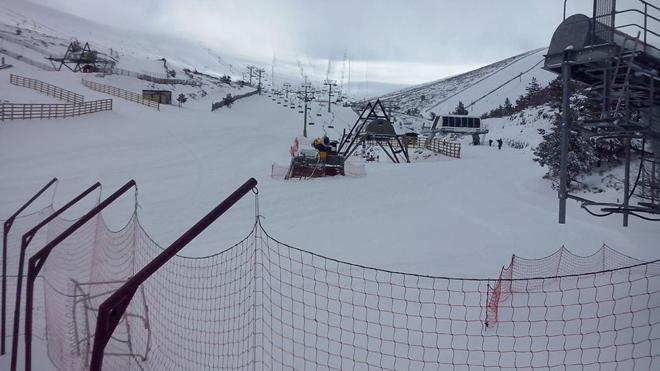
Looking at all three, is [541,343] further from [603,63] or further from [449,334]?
[603,63]

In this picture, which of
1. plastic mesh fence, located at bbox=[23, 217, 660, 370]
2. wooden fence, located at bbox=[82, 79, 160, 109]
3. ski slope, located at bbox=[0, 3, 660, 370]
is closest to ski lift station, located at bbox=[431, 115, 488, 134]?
ski slope, located at bbox=[0, 3, 660, 370]

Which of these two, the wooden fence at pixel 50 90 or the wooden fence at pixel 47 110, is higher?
the wooden fence at pixel 50 90

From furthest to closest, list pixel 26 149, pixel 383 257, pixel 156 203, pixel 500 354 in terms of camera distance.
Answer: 1. pixel 26 149
2. pixel 156 203
3. pixel 383 257
4. pixel 500 354

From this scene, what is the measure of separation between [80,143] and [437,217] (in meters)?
19.9

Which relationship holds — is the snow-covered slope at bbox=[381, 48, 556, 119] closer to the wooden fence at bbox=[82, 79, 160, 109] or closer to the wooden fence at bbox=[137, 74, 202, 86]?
the wooden fence at bbox=[137, 74, 202, 86]

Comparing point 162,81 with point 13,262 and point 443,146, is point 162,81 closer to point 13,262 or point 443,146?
point 443,146

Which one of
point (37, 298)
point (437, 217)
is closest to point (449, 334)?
point (37, 298)

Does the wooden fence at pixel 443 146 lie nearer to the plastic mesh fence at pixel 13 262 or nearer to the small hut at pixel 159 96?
the small hut at pixel 159 96

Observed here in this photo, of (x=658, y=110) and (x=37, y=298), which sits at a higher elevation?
(x=658, y=110)

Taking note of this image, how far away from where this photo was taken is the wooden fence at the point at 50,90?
132 ft

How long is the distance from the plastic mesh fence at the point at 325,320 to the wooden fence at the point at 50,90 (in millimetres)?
36248

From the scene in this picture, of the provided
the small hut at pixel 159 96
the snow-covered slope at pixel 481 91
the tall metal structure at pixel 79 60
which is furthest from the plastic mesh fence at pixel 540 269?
the snow-covered slope at pixel 481 91

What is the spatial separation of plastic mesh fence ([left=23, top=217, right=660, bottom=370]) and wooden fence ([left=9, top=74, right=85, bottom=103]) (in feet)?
119

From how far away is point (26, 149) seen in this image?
23094mm
